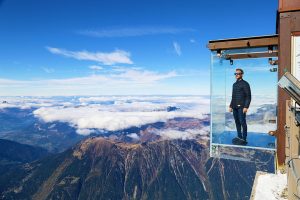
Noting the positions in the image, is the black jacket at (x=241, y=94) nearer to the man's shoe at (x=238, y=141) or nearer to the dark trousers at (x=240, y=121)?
the dark trousers at (x=240, y=121)

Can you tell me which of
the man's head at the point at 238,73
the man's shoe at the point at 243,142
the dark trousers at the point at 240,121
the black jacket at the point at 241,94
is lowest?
the man's shoe at the point at 243,142

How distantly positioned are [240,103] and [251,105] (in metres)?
0.44

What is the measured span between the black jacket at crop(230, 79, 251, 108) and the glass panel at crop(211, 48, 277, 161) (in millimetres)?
126

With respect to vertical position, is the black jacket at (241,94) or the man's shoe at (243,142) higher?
the black jacket at (241,94)

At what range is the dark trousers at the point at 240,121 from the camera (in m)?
13.2

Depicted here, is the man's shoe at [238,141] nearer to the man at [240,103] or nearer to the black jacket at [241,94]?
the man at [240,103]

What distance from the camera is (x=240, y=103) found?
13.1 meters

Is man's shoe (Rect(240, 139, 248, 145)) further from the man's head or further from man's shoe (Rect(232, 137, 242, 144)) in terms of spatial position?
the man's head

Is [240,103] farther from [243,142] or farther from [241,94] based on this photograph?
[243,142]

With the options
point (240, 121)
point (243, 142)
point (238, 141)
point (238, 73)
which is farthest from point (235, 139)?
point (238, 73)

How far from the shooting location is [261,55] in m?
12.6

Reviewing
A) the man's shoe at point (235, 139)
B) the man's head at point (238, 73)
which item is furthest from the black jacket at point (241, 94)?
the man's shoe at point (235, 139)

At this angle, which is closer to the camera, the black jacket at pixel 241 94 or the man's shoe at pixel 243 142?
the black jacket at pixel 241 94

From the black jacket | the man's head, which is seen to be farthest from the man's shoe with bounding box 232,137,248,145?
the man's head
